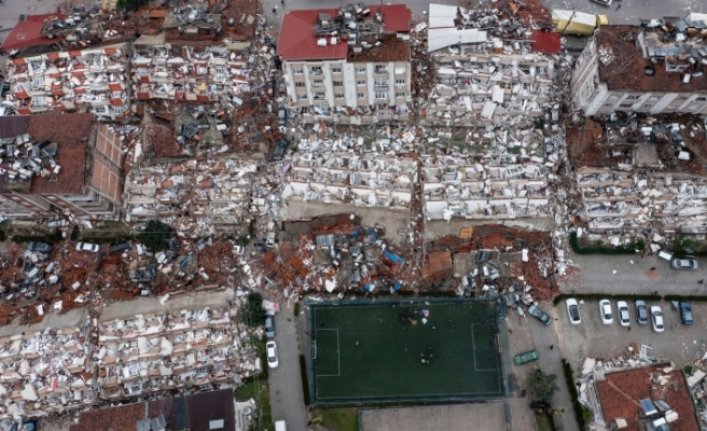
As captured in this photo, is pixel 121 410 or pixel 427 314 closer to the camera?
pixel 121 410

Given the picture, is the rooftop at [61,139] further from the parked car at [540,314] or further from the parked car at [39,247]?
the parked car at [540,314]

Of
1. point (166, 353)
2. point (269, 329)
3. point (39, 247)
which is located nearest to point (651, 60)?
point (269, 329)

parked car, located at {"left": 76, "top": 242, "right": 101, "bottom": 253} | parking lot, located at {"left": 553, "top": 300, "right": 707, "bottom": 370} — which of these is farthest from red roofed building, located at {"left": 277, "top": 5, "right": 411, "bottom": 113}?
parking lot, located at {"left": 553, "top": 300, "right": 707, "bottom": 370}

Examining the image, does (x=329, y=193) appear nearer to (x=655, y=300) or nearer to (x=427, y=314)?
(x=427, y=314)

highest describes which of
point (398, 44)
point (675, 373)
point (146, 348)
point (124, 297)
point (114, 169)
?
point (398, 44)

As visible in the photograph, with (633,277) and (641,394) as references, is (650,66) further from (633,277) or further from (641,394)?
(641,394)

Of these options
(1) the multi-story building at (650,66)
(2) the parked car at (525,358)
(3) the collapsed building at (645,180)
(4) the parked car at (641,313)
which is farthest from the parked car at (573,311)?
(1) the multi-story building at (650,66)

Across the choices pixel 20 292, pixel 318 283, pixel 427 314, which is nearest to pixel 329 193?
pixel 318 283
